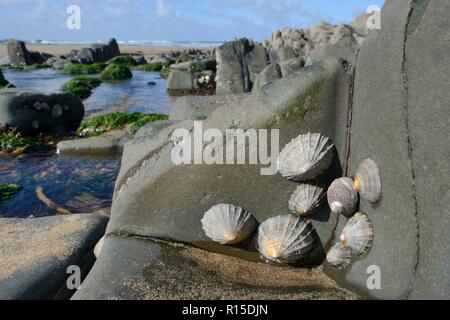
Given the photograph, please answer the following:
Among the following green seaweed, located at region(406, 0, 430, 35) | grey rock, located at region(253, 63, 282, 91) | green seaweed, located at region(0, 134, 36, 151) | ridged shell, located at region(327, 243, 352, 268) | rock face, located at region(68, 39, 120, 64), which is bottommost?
green seaweed, located at region(0, 134, 36, 151)

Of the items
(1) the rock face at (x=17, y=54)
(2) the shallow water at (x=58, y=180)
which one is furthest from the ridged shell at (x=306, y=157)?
(1) the rock face at (x=17, y=54)

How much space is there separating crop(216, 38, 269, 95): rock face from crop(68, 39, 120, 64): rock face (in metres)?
24.3

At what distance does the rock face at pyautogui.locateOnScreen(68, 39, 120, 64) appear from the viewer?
40.3 metres

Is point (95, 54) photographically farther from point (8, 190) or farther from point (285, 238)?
point (285, 238)

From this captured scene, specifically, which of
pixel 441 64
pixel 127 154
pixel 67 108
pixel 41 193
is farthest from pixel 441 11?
pixel 67 108

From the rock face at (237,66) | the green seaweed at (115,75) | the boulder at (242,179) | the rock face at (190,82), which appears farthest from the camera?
the green seaweed at (115,75)

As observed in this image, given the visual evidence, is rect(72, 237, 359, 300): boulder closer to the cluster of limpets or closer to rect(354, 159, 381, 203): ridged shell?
the cluster of limpets

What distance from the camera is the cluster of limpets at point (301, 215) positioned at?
8.24ft

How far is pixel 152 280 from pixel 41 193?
469 centimetres

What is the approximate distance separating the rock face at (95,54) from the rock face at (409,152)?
39360mm

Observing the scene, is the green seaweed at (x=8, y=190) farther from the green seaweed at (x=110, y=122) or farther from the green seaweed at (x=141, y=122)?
the green seaweed at (x=110, y=122)

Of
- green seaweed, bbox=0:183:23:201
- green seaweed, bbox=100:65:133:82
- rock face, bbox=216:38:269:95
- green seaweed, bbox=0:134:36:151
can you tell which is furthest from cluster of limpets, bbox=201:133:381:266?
green seaweed, bbox=100:65:133:82

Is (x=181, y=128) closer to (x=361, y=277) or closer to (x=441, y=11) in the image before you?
(x=361, y=277)

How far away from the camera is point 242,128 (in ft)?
9.40
